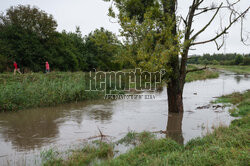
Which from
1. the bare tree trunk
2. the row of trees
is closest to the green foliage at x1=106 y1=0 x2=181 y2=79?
the bare tree trunk

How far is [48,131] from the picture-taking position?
9.19m

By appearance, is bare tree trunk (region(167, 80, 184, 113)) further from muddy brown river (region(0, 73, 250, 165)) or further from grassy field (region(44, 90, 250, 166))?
grassy field (region(44, 90, 250, 166))

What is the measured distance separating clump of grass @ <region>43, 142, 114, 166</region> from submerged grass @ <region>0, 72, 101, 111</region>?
26.7 feet

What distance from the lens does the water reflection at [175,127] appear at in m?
7.88

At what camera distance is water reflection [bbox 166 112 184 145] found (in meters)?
7.88

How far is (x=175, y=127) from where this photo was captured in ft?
31.3

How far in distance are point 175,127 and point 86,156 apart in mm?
5002

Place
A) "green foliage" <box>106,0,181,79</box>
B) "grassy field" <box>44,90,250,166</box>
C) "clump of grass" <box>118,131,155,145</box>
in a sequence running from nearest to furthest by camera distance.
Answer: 1. "grassy field" <box>44,90,250,166</box>
2. "clump of grass" <box>118,131,155,145</box>
3. "green foliage" <box>106,0,181,79</box>

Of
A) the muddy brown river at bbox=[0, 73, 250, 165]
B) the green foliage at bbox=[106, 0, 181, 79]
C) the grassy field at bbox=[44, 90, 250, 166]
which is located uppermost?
the green foliage at bbox=[106, 0, 181, 79]

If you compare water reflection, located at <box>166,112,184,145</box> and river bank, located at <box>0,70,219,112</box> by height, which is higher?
river bank, located at <box>0,70,219,112</box>

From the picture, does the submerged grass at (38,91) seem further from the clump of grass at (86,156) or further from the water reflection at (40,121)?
the clump of grass at (86,156)

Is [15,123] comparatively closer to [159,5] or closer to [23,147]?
[23,147]

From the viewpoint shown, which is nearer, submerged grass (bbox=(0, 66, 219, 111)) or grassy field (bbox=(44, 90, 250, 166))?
grassy field (bbox=(44, 90, 250, 166))

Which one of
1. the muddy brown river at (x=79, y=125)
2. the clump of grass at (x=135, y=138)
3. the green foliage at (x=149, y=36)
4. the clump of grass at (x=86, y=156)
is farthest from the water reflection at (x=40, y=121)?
the green foliage at (x=149, y=36)
